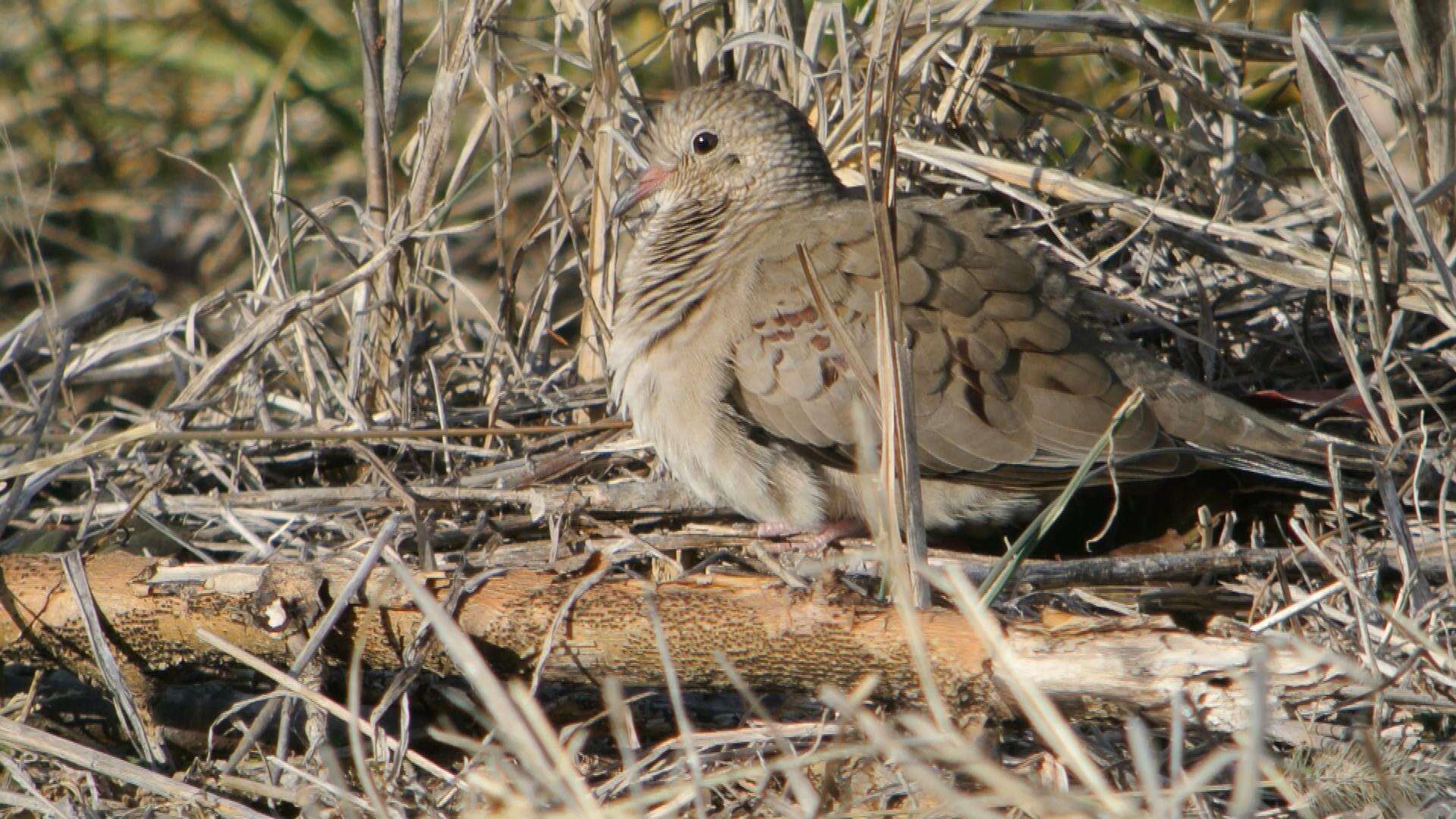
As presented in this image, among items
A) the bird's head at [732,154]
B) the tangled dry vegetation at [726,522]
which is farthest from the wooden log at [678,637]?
the bird's head at [732,154]

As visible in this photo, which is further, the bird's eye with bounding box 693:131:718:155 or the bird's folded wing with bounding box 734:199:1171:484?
the bird's eye with bounding box 693:131:718:155

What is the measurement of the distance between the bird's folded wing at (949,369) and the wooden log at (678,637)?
601mm

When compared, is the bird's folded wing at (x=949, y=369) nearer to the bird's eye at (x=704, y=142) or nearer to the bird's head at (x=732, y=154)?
the bird's head at (x=732, y=154)

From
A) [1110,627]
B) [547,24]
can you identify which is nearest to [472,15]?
[547,24]

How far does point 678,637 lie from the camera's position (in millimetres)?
2402

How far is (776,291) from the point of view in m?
3.07

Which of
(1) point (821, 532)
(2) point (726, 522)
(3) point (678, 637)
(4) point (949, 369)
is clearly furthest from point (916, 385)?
(3) point (678, 637)

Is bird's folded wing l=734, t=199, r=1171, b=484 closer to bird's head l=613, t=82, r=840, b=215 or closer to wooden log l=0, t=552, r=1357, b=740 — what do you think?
bird's head l=613, t=82, r=840, b=215

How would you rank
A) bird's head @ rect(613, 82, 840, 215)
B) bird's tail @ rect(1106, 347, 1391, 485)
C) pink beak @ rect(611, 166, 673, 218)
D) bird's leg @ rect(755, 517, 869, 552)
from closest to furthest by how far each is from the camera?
bird's tail @ rect(1106, 347, 1391, 485), bird's leg @ rect(755, 517, 869, 552), bird's head @ rect(613, 82, 840, 215), pink beak @ rect(611, 166, 673, 218)

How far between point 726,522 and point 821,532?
246 millimetres

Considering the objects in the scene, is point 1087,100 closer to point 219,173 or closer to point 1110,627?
point 1110,627

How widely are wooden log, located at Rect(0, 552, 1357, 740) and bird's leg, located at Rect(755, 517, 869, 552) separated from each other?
649mm

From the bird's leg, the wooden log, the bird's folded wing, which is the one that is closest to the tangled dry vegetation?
the wooden log

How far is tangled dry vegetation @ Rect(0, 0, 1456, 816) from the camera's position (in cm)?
212
